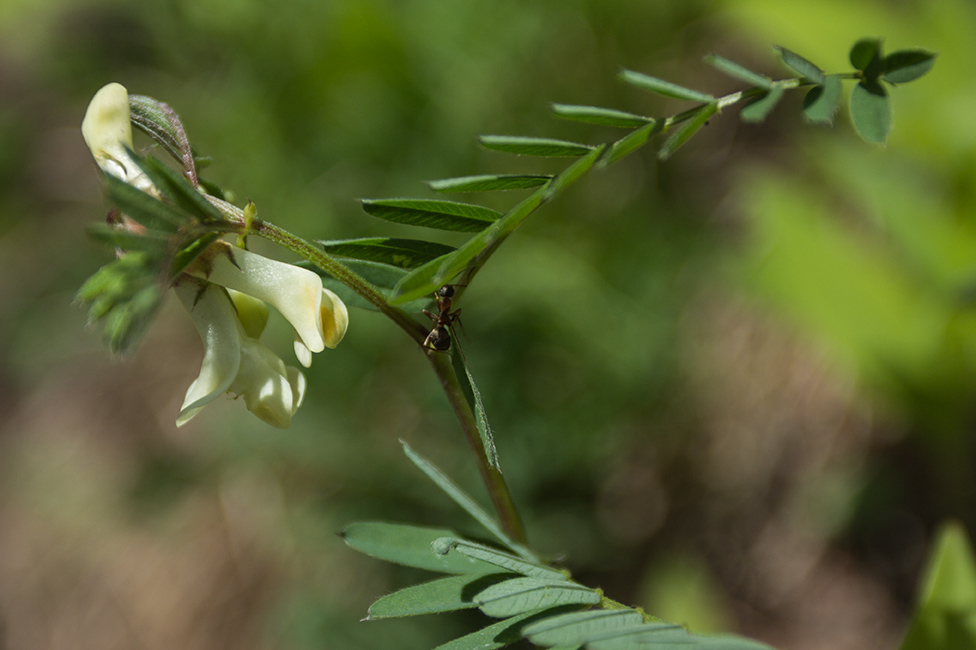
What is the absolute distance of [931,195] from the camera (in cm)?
170

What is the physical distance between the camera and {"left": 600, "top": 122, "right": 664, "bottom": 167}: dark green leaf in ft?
1.55

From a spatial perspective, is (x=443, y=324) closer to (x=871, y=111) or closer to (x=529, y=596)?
(x=529, y=596)

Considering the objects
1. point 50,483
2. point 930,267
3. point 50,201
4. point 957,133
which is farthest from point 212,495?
point 957,133

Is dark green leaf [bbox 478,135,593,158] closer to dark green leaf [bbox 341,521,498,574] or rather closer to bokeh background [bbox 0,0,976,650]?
dark green leaf [bbox 341,521,498,574]

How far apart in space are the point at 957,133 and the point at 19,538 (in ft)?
11.2

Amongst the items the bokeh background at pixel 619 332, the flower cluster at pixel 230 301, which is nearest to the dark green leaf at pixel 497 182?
the flower cluster at pixel 230 301

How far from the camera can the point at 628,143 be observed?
0.48 meters

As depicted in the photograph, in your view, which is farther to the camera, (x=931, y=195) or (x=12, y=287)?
(x=12, y=287)

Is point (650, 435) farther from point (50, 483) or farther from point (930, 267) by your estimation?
point (50, 483)

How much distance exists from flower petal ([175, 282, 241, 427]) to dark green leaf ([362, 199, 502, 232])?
0.12 m

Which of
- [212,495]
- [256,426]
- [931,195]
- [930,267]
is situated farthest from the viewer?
[212,495]

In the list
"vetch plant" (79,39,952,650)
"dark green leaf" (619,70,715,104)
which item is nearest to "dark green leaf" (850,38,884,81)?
"vetch plant" (79,39,952,650)

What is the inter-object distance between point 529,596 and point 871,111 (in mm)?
420

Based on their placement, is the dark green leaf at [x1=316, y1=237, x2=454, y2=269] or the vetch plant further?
the dark green leaf at [x1=316, y1=237, x2=454, y2=269]
